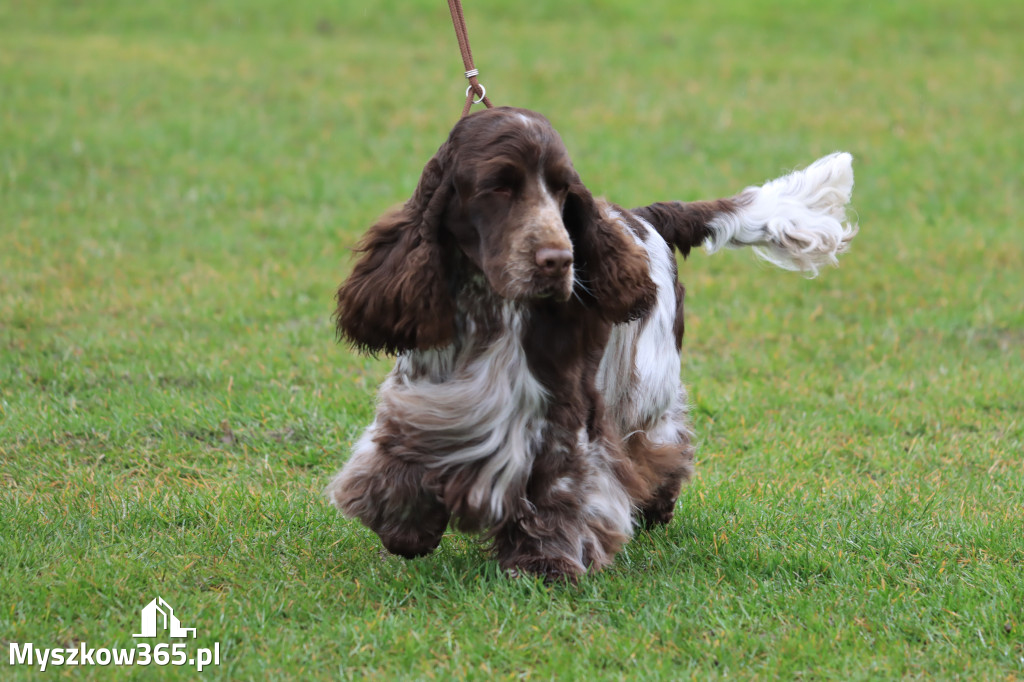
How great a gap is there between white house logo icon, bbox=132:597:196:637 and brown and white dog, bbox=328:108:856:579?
728 mm

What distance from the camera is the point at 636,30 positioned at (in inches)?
773

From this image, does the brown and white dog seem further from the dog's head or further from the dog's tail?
the dog's tail

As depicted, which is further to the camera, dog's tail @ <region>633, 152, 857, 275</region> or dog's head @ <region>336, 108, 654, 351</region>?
dog's tail @ <region>633, 152, 857, 275</region>

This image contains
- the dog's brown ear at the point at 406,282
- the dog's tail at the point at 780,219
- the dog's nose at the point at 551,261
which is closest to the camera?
the dog's nose at the point at 551,261

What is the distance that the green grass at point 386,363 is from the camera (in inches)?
158

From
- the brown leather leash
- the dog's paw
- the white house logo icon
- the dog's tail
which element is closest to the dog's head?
the brown leather leash

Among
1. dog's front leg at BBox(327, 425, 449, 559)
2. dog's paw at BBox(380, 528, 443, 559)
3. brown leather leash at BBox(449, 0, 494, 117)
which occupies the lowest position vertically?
dog's paw at BBox(380, 528, 443, 559)

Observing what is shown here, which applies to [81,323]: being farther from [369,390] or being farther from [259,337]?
[369,390]

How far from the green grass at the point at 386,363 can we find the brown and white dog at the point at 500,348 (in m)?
0.25

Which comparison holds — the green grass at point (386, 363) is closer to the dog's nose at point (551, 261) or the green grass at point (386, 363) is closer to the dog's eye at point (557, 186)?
the dog's nose at point (551, 261)

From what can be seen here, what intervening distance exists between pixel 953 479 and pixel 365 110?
33.9 ft

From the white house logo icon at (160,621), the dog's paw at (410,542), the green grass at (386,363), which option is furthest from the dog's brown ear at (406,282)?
the white house logo icon at (160,621)

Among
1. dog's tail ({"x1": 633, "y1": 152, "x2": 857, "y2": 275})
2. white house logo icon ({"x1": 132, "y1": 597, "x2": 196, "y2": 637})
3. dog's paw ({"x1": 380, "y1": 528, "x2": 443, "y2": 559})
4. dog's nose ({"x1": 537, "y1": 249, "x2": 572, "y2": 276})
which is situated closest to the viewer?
dog's nose ({"x1": 537, "y1": 249, "x2": 572, "y2": 276})

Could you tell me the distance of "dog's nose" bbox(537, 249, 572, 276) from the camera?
372 cm
